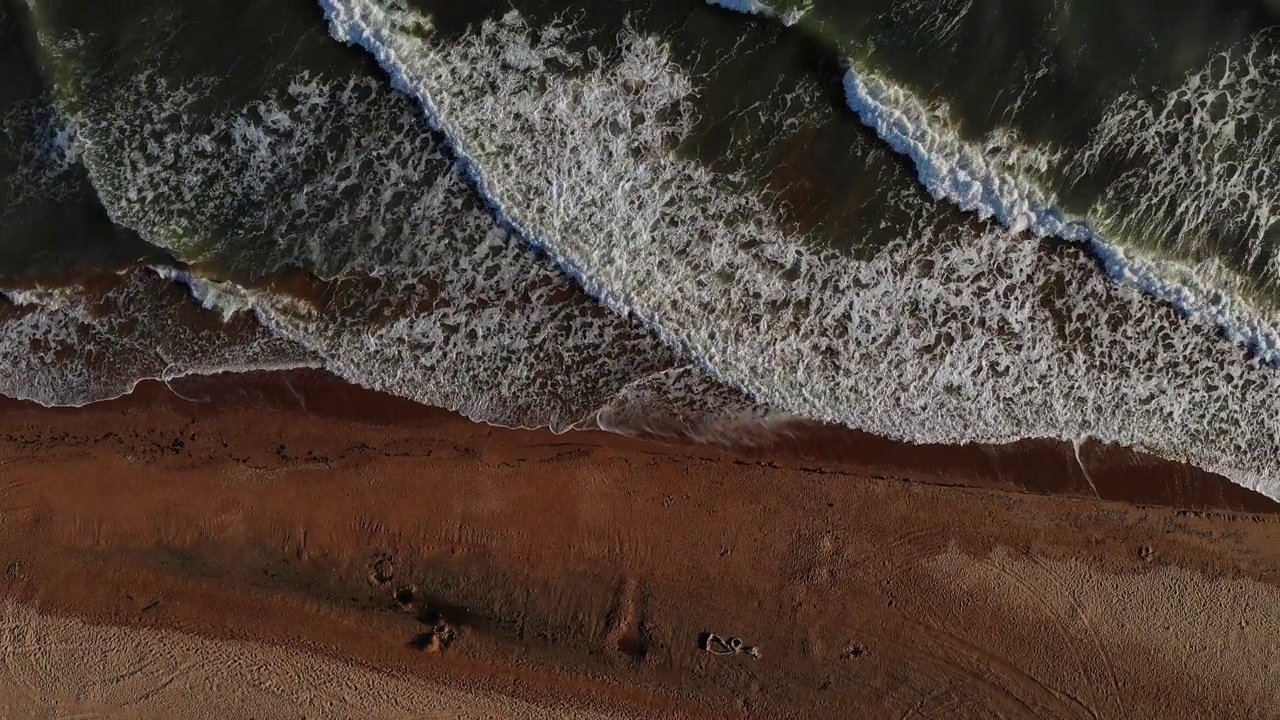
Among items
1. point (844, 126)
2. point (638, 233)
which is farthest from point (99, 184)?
point (844, 126)

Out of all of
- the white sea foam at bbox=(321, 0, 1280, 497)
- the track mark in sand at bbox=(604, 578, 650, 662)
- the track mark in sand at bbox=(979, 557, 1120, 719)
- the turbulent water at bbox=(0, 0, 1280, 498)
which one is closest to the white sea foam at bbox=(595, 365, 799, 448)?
the turbulent water at bbox=(0, 0, 1280, 498)

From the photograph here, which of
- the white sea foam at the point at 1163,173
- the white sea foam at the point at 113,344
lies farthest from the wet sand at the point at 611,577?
the white sea foam at the point at 1163,173

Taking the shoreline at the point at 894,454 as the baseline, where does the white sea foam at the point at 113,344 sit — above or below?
below

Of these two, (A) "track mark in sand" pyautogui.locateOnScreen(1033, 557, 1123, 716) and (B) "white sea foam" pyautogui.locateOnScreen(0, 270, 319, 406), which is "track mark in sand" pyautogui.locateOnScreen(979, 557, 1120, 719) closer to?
(A) "track mark in sand" pyautogui.locateOnScreen(1033, 557, 1123, 716)

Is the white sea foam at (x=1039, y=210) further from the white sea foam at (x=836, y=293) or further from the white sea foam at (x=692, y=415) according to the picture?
the white sea foam at (x=692, y=415)

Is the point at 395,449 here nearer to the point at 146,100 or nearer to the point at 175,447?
the point at 175,447

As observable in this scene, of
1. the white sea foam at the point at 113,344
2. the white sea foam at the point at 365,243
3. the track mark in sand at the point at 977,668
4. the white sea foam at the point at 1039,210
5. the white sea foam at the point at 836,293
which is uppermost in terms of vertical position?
the white sea foam at the point at 1039,210
